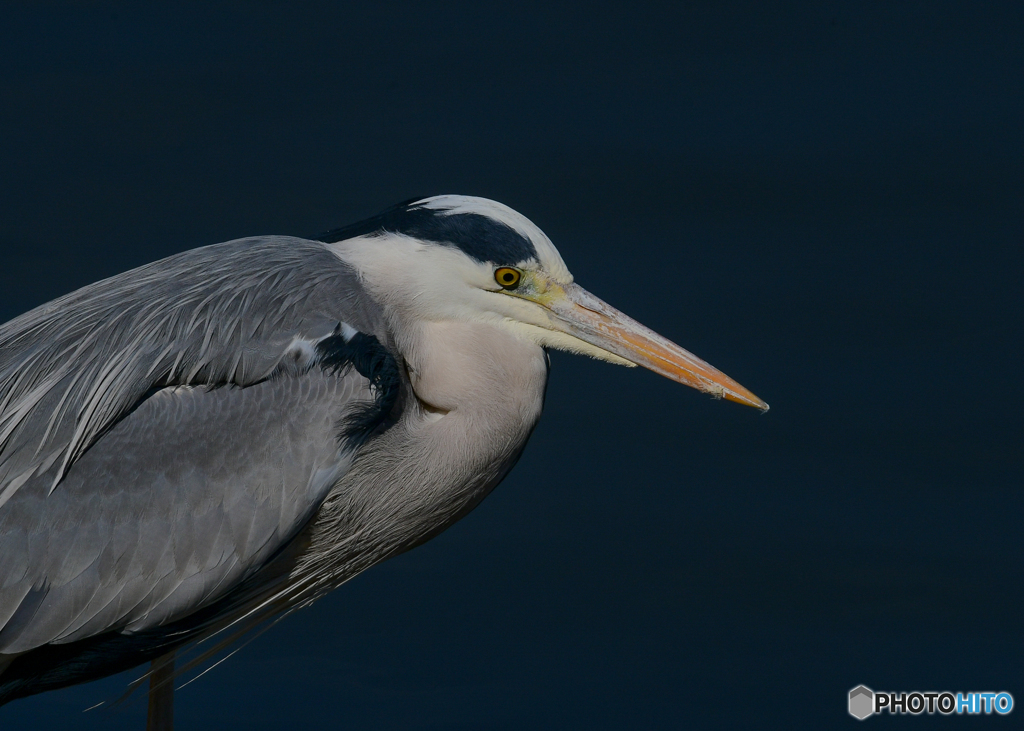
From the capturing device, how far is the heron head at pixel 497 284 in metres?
3.63

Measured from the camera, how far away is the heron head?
363cm

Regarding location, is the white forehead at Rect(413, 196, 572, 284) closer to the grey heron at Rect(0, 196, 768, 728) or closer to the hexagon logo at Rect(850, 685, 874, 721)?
the grey heron at Rect(0, 196, 768, 728)

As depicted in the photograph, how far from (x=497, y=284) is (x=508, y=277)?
0.03 m

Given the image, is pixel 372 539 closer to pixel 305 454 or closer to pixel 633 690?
pixel 305 454

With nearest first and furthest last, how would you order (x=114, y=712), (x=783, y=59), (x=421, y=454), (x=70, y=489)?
1. (x=70, y=489)
2. (x=421, y=454)
3. (x=114, y=712)
4. (x=783, y=59)

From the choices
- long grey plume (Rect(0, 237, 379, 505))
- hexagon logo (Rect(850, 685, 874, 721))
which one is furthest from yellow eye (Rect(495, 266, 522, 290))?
hexagon logo (Rect(850, 685, 874, 721))

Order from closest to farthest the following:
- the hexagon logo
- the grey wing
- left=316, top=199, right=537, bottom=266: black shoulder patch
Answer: the grey wing → left=316, top=199, right=537, bottom=266: black shoulder patch → the hexagon logo

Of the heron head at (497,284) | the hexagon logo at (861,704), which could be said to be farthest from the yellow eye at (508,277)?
the hexagon logo at (861,704)

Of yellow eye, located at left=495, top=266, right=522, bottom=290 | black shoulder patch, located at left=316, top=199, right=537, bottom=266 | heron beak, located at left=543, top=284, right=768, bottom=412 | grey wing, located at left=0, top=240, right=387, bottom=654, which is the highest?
black shoulder patch, located at left=316, top=199, right=537, bottom=266

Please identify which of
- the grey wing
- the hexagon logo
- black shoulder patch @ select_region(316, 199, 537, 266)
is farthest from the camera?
the hexagon logo

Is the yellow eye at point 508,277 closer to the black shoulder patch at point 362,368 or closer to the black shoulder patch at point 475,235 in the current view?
the black shoulder patch at point 475,235

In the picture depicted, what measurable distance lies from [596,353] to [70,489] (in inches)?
52.2

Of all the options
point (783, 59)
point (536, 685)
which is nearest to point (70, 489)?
point (536, 685)

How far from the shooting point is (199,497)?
3506mm
